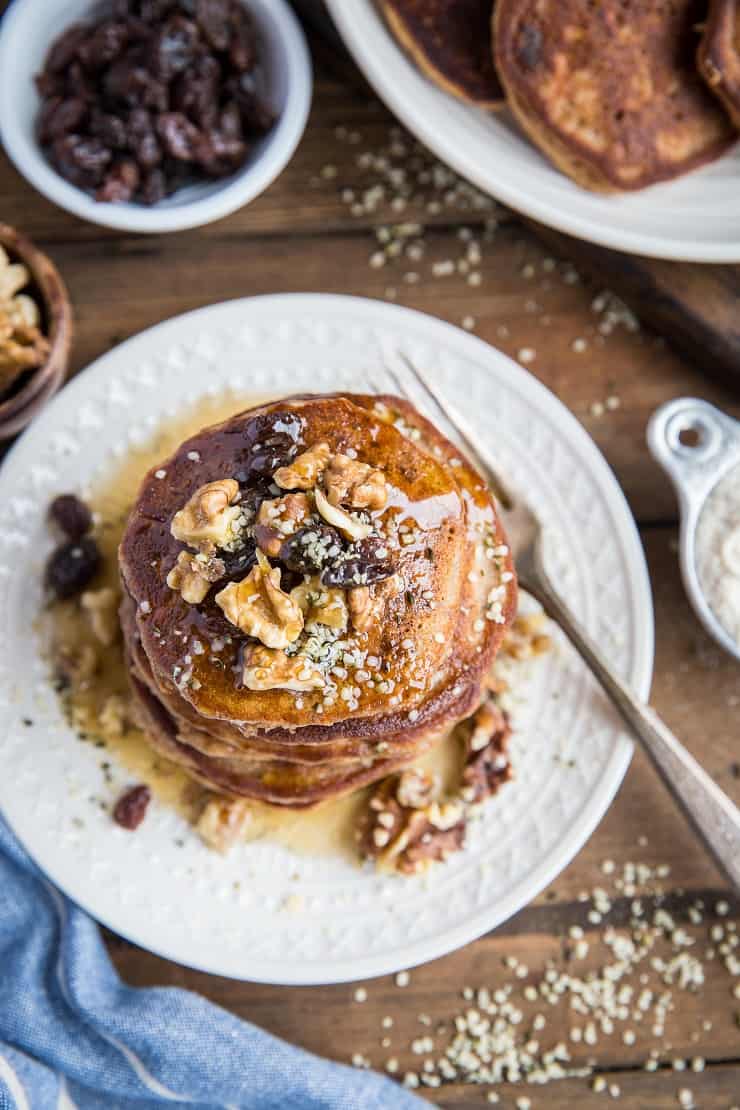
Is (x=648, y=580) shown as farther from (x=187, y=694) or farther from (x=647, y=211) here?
(x=187, y=694)

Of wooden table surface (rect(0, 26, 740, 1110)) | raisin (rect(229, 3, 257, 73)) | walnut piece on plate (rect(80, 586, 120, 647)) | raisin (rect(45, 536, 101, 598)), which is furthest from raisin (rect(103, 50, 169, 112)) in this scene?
walnut piece on plate (rect(80, 586, 120, 647))

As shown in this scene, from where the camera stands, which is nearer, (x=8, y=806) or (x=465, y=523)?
(x=465, y=523)

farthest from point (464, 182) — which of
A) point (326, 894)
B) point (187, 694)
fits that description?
point (326, 894)

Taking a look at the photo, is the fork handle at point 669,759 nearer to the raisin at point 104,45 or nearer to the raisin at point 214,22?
the raisin at point 214,22

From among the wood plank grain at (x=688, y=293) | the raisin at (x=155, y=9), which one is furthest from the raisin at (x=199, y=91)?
the wood plank grain at (x=688, y=293)

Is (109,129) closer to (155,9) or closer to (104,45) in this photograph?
(104,45)

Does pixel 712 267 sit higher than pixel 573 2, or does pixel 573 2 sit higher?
pixel 573 2

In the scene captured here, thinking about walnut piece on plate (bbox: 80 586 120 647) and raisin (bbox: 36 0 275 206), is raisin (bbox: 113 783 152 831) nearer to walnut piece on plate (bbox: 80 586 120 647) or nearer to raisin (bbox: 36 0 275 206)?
walnut piece on plate (bbox: 80 586 120 647)
